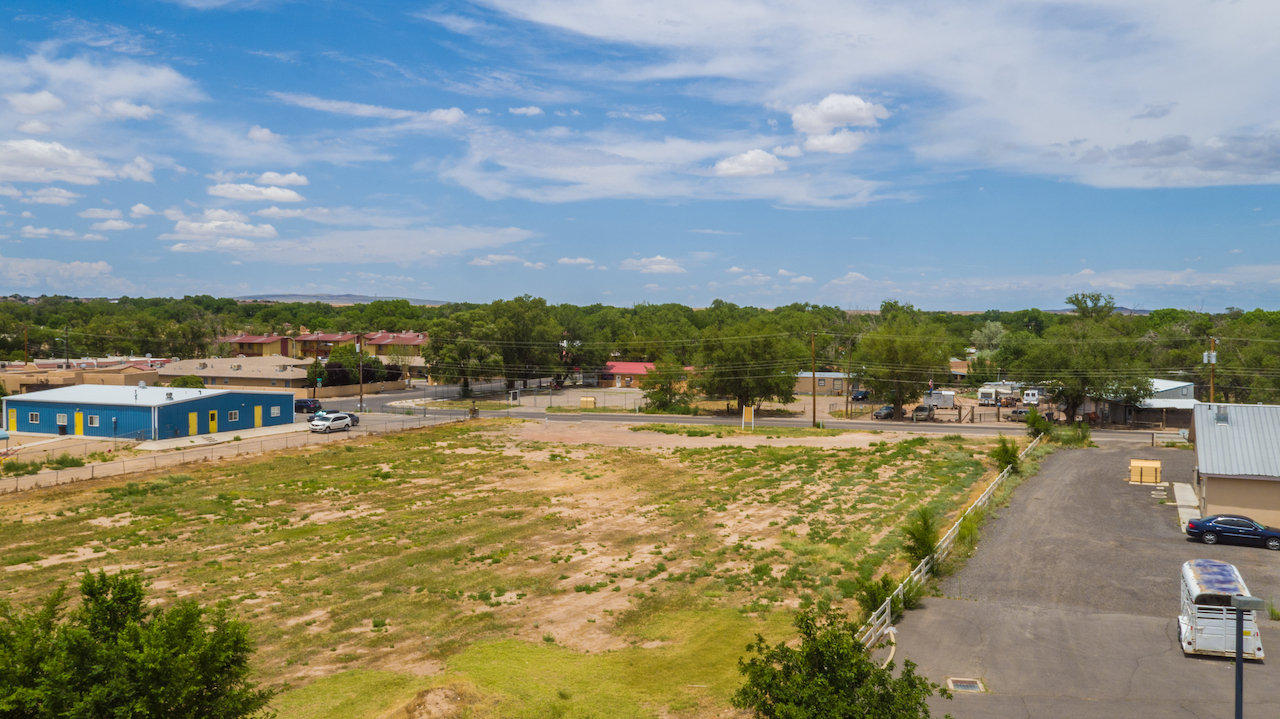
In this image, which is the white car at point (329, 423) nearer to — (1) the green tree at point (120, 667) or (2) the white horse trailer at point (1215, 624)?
(1) the green tree at point (120, 667)

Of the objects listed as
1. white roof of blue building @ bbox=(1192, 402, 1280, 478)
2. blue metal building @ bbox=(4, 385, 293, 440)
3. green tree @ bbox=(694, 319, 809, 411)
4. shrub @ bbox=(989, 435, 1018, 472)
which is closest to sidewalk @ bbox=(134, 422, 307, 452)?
blue metal building @ bbox=(4, 385, 293, 440)

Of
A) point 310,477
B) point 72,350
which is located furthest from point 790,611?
point 72,350

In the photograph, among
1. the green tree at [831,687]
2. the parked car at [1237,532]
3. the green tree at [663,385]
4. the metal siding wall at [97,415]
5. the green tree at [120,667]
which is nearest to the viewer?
the green tree at [120,667]

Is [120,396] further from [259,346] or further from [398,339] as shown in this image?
[259,346]

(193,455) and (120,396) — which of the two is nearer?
(193,455)

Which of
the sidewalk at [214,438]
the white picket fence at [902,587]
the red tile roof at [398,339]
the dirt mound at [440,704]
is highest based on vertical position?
the red tile roof at [398,339]

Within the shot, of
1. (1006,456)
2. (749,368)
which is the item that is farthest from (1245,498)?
(749,368)

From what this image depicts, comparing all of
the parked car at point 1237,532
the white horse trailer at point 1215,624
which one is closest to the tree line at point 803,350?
the parked car at point 1237,532
